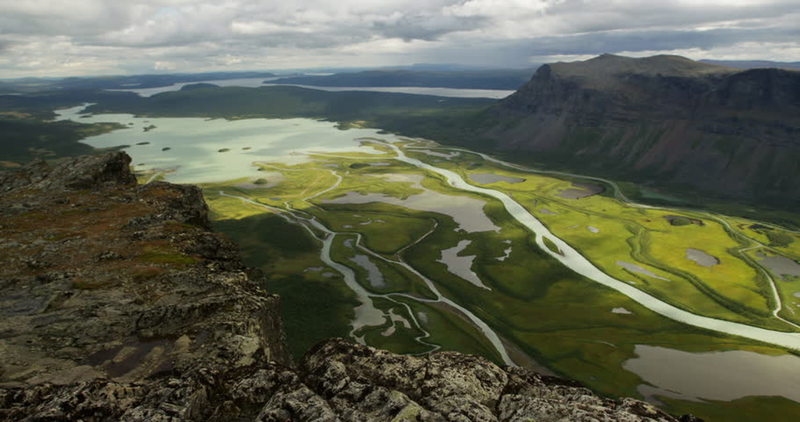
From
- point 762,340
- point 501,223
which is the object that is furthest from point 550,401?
point 501,223

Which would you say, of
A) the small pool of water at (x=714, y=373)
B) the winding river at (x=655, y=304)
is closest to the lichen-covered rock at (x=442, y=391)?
the small pool of water at (x=714, y=373)

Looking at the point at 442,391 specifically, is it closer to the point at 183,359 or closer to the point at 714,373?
the point at 183,359

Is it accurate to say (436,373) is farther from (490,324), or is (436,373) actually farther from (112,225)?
(490,324)

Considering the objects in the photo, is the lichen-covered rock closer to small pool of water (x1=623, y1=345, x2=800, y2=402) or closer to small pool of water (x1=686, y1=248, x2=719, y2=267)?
Answer: small pool of water (x1=623, y1=345, x2=800, y2=402)

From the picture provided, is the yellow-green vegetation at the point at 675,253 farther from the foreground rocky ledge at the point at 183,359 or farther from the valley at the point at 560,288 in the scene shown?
the foreground rocky ledge at the point at 183,359

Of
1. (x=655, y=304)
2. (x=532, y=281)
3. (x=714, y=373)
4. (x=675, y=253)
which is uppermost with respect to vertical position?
(x=675, y=253)

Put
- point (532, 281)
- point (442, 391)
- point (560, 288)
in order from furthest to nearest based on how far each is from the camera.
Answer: point (532, 281) → point (560, 288) → point (442, 391)

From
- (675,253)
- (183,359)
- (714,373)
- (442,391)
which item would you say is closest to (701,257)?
(675,253)
